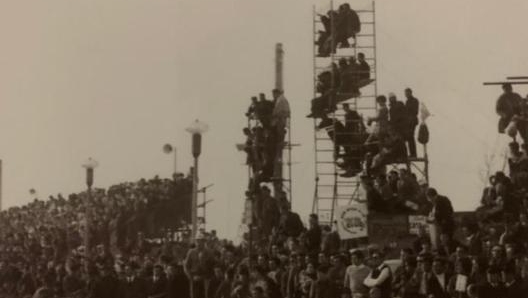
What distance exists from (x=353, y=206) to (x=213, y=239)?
26.2 feet

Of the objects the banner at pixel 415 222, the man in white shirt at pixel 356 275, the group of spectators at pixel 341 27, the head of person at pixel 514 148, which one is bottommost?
the man in white shirt at pixel 356 275

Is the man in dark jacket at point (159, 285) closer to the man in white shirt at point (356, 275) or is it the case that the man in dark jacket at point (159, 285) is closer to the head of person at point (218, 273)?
the head of person at point (218, 273)

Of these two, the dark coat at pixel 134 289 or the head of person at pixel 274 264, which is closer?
the head of person at pixel 274 264

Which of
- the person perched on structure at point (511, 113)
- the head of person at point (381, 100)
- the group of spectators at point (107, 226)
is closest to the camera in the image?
the person perched on structure at point (511, 113)

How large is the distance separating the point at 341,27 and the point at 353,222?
551 centimetres

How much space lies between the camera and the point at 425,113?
2045 centimetres

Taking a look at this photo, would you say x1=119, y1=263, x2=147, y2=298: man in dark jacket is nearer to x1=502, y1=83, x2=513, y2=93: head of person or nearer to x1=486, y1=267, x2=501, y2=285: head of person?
x1=502, y1=83, x2=513, y2=93: head of person

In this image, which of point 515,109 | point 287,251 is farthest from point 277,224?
point 515,109

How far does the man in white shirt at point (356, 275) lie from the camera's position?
47.1 ft

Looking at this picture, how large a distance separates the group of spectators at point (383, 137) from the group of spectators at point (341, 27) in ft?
5.48

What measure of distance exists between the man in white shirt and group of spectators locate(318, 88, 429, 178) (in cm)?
437

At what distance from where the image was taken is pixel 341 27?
21625 mm

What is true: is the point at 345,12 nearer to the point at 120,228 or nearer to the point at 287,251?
the point at 287,251

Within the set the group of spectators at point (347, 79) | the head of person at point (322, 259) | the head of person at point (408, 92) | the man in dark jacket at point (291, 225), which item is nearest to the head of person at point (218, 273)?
the man in dark jacket at point (291, 225)
